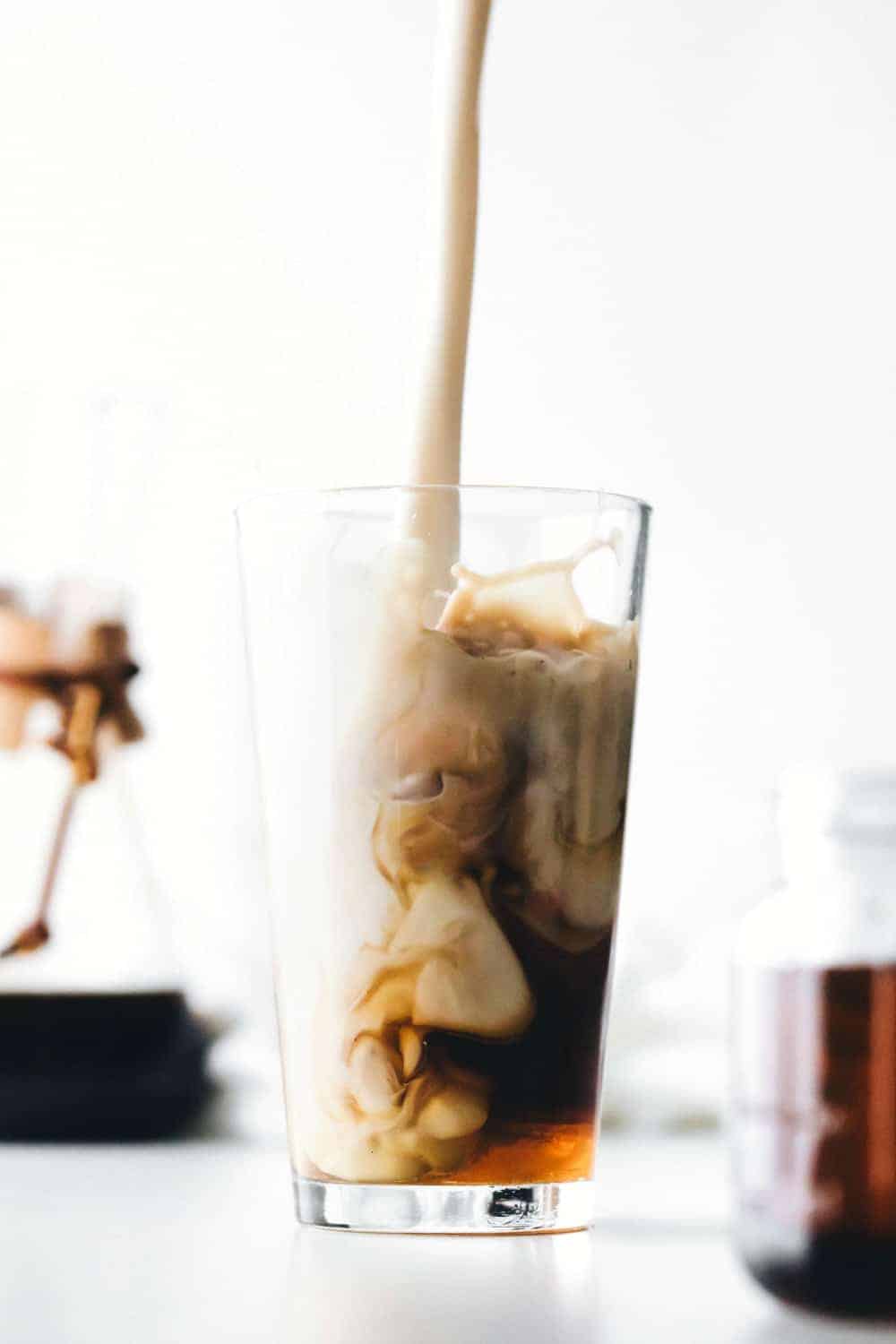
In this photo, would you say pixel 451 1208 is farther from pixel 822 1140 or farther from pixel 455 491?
pixel 455 491

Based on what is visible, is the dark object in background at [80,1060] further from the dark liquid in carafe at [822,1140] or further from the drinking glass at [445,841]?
the dark liquid in carafe at [822,1140]

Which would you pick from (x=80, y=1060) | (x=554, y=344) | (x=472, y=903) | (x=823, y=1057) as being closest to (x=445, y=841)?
(x=472, y=903)

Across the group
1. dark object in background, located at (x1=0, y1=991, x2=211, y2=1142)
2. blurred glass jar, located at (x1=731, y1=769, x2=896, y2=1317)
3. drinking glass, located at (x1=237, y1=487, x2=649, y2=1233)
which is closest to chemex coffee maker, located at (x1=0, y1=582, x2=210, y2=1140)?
dark object in background, located at (x1=0, y1=991, x2=211, y2=1142)

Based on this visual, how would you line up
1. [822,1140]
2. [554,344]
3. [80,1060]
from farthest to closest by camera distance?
[554,344]
[80,1060]
[822,1140]

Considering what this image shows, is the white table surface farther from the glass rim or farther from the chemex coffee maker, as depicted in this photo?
the glass rim

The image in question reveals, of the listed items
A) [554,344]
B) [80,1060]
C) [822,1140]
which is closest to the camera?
[822,1140]

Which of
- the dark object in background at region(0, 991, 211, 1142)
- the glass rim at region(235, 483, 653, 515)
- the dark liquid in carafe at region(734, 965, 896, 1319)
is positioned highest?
the glass rim at region(235, 483, 653, 515)

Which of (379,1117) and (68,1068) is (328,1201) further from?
(68,1068)

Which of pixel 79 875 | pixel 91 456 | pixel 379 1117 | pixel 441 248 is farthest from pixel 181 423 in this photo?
pixel 379 1117
